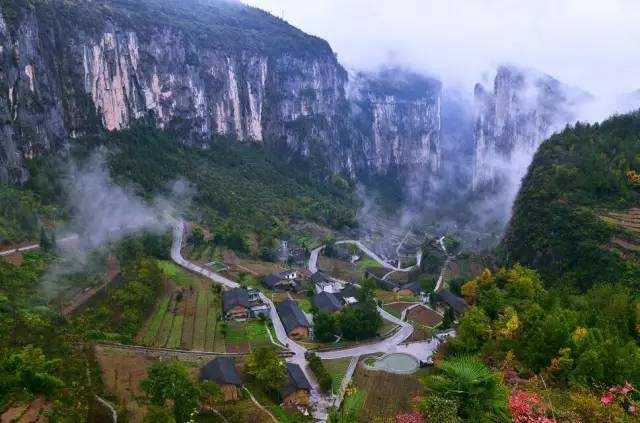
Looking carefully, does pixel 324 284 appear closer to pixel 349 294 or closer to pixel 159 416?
pixel 349 294

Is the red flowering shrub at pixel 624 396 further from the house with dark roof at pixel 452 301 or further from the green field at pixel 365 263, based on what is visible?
the green field at pixel 365 263

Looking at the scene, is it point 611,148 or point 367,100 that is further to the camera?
point 367,100

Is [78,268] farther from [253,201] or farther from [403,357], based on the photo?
[253,201]

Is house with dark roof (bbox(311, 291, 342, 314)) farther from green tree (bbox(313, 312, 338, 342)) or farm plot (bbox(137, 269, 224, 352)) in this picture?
farm plot (bbox(137, 269, 224, 352))

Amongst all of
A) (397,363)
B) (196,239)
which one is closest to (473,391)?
(397,363)

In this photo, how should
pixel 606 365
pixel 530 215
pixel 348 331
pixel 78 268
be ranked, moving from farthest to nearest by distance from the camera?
pixel 530 215 < pixel 78 268 < pixel 348 331 < pixel 606 365

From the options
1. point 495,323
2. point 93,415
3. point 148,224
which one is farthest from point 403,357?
point 148,224
